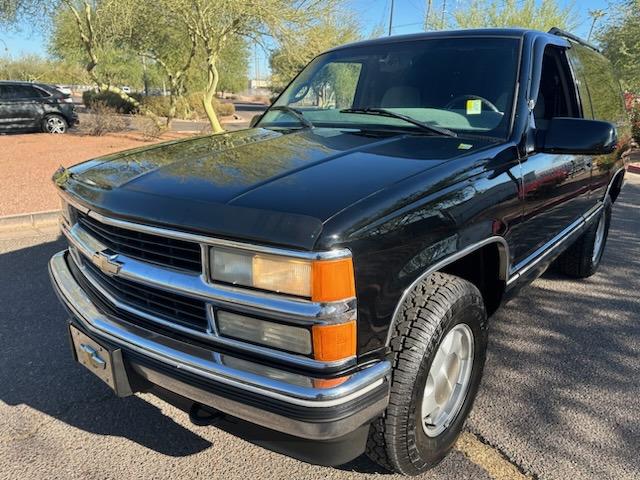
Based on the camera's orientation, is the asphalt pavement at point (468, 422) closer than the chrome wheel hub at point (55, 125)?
Yes

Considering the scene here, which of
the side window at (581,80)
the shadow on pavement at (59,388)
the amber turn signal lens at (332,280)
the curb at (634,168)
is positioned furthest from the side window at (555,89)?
the curb at (634,168)

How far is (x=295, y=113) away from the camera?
10.8 ft

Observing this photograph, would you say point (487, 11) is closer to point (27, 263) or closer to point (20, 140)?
point (20, 140)

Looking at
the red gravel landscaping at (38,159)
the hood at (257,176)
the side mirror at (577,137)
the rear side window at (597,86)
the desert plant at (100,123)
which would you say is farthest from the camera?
the desert plant at (100,123)

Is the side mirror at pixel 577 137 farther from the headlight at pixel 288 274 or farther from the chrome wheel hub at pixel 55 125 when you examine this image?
the chrome wheel hub at pixel 55 125

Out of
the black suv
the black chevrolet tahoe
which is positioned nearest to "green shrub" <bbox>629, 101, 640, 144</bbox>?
the black chevrolet tahoe

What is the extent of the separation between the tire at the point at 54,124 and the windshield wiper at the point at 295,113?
15343 millimetres

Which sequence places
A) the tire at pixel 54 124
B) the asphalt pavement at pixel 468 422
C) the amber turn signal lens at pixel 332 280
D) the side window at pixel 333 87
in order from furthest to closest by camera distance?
the tire at pixel 54 124 < the side window at pixel 333 87 < the asphalt pavement at pixel 468 422 < the amber turn signal lens at pixel 332 280

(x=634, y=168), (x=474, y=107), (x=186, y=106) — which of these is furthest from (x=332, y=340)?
(x=186, y=106)

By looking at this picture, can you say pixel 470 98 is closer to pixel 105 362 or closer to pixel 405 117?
pixel 405 117

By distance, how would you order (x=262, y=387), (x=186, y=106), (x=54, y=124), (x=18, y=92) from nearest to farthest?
(x=262, y=387) → (x=18, y=92) → (x=54, y=124) → (x=186, y=106)

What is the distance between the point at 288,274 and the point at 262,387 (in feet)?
1.25

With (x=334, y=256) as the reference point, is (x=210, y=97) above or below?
below

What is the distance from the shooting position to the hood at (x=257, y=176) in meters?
1.70
